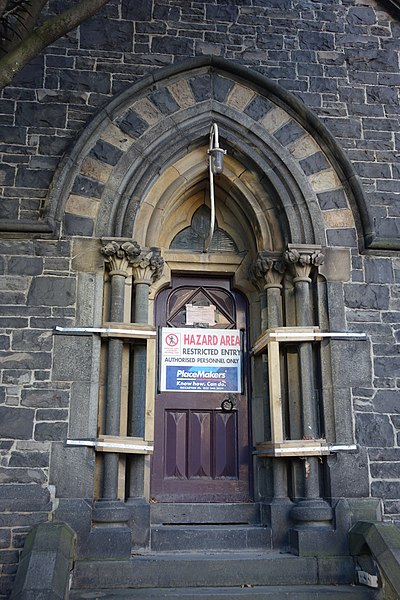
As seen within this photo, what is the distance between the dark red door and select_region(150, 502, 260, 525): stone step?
0.46 ft

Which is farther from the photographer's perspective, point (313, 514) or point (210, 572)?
point (313, 514)

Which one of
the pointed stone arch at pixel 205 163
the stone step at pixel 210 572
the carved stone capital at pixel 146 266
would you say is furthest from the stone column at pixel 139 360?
the stone step at pixel 210 572

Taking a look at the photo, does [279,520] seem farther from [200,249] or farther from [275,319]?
[200,249]

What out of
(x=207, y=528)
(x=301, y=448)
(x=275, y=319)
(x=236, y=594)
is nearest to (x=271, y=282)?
(x=275, y=319)

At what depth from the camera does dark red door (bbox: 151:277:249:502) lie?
21.4 ft

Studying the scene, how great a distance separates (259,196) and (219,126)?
83cm

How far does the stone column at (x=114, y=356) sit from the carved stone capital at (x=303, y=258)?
57.8 inches

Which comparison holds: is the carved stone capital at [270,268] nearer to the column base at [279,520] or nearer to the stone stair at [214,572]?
the column base at [279,520]

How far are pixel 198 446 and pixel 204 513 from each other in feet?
2.13

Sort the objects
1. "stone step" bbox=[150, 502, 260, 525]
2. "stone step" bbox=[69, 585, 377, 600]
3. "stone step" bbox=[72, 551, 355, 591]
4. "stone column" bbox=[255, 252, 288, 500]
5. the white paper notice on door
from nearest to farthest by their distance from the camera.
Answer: "stone step" bbox=[69, 585, 377, 600], "stone step" bbox=[72, 551, 355, 591], "stone step" bbox=[150, 502, 260, 525], "stone column" bbox=[255, 252, 288, 500], the white paper notice on door

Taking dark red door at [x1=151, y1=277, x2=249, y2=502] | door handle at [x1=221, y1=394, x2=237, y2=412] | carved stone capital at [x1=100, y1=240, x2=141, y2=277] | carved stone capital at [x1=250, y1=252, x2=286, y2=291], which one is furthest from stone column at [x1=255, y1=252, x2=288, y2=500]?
carved stone capital at [x1=100, y1=240, x2=141, y2=277]

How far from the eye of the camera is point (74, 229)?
6.40 meters

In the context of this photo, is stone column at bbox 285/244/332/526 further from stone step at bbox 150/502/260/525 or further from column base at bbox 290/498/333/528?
stone step at bbox 150/502/260/525

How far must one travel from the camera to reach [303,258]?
6457 mm
